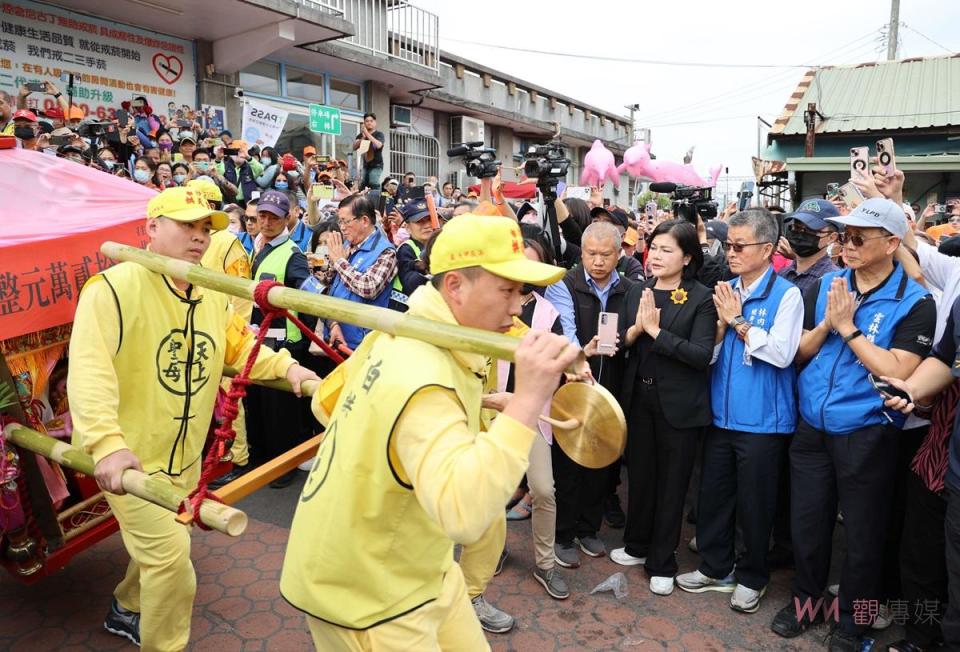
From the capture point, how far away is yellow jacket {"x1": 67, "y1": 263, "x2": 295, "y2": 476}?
8.36 feet

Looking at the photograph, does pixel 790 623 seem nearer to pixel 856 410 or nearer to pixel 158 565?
pixel 856 410

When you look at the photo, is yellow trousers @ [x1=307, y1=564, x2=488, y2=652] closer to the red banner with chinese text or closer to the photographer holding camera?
the red banner with chinese text

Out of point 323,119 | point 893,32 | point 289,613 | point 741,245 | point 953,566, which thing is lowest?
point 289,613

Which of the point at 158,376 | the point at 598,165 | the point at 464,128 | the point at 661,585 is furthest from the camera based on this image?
the point at 464,128

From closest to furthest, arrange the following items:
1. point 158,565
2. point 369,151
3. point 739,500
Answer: point 158,565
point 739,500
point 369,151

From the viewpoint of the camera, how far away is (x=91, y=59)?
10367mm

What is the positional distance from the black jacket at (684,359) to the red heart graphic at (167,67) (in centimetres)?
1082

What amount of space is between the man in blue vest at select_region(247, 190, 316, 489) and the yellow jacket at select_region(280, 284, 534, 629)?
132 inches

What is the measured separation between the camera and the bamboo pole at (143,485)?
1.88 metres

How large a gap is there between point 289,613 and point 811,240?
154 inches

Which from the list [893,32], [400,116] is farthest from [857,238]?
[893,32]

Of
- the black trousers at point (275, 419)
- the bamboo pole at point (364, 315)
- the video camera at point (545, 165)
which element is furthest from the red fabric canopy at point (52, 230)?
the video camera at point (545, 165)

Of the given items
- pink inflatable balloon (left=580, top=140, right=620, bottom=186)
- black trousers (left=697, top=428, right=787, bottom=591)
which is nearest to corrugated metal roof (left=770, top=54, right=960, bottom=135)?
pink inflatable balloon (left=580, top=140, right=620, bottom=186)

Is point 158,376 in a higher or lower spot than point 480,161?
lower
